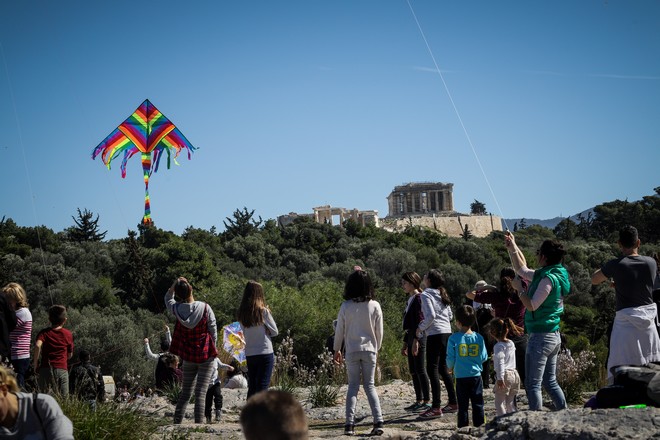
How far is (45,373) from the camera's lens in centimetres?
778

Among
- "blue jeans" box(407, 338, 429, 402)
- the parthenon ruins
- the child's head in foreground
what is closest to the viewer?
the child's head in foreground

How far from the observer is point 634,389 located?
4.26m

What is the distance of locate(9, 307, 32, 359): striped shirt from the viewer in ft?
24.4

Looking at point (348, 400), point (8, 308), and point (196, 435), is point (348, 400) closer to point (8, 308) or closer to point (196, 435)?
point (196, 435)

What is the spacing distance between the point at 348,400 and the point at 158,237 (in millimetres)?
39123

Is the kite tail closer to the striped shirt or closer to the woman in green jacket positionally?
the striped shirt

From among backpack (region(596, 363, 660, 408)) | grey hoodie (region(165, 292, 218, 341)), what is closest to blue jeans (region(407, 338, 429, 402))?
grey hoodie (region(165, 292, 218, 341))

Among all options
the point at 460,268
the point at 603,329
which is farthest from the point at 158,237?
the point at 603,329

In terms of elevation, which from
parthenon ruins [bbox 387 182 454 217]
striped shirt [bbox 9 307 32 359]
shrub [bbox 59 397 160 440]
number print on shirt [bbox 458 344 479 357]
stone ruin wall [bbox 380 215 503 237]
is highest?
parthenon ruins [bbox 387 182 454 217]

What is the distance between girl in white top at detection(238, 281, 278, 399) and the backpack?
3356 mm

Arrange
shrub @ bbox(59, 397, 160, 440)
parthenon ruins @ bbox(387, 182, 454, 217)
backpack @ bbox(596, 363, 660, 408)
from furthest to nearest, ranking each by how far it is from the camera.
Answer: parthenon ruins @ bbox(387, 182, 454, 217)
shrub @ bbox(59, 397, 160, 440)
backpack @ bbox(596, 363, 660, 408)

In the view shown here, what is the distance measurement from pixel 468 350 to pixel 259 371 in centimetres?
188

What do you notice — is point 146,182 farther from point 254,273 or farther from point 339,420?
point 254,273

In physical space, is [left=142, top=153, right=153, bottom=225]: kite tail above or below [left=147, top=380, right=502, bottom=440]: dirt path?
above
